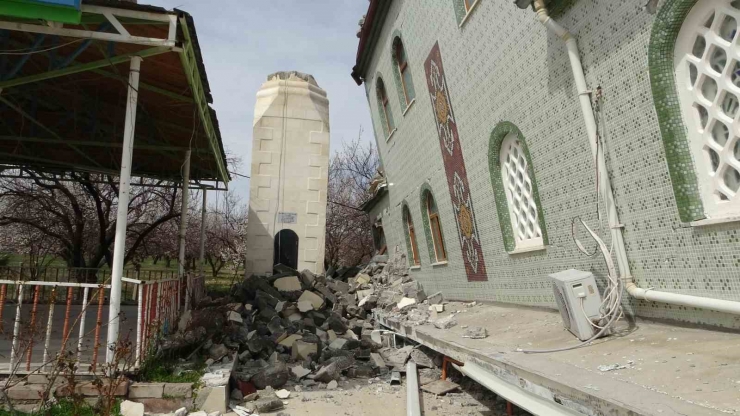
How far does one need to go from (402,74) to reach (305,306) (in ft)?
18.3

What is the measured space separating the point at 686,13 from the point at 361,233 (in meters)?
19.5

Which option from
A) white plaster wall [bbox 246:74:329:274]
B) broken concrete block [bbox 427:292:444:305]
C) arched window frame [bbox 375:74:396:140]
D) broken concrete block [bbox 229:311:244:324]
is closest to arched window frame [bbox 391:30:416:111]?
arched window frame [bbox 375:74:396:140]

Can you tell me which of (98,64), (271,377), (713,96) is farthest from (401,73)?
(713,96)

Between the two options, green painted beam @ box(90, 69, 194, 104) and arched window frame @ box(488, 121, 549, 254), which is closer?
arched window frame @ box(488, 121, 549, 254)

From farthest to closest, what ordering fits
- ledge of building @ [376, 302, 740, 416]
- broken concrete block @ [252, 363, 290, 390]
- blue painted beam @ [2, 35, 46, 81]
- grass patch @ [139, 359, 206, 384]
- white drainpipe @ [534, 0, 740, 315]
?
broken concrete block @ [252, 363, 290, 390] → blue painted beam @ [2, 35, 46, 81] → grass patch @ [139, 359, 206, 384] → white drainpipe @ [534, 0, 740, 315] → ledge of building @ [376, 302, 740, 416]

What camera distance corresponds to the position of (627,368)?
3229mm

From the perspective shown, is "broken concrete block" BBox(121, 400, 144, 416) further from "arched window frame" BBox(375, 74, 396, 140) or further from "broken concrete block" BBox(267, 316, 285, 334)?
"arched window frame" BBox(375, 74, 396, 140)

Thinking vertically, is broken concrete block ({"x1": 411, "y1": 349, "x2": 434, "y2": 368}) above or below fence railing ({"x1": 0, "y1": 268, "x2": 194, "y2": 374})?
below

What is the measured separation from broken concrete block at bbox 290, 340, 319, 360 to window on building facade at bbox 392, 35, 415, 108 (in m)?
5.59

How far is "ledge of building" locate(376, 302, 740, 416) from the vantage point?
2.49 meters

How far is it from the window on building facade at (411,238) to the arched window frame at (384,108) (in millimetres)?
2121

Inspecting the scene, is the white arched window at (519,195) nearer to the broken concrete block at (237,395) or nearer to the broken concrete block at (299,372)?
the broken concrete block at (299,372)

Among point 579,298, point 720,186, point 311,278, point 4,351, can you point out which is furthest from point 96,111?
point 720,186

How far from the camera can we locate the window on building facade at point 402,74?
33.2ft
